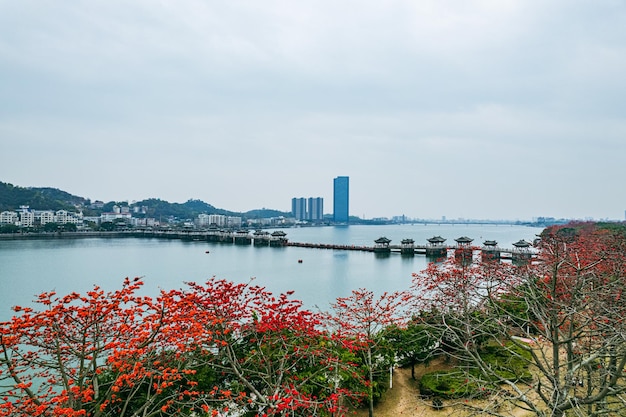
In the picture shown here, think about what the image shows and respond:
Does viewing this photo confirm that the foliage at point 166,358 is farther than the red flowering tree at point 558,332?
No

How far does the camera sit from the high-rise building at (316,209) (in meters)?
170

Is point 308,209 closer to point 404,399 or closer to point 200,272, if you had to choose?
point 200,272

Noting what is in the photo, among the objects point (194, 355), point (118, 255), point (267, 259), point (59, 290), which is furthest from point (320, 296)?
point (118, 255)

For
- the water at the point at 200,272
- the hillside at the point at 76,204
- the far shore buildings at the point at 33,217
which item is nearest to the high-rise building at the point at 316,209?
the hillside at the point at 76,204

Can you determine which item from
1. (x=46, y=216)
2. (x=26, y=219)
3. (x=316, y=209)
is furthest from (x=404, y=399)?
(x=316, y=209)

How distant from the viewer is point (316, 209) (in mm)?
170875

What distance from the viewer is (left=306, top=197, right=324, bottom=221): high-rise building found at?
170 meters

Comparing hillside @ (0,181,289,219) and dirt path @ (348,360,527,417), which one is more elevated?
hillside @ (0,181,289,219)

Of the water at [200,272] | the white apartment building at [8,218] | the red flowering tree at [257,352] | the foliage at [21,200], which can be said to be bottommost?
the water at [200,272]

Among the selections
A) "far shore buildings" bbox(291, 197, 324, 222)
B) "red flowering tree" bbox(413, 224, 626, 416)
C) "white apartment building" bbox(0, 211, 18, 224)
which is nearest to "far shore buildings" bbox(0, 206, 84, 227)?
"white apartment building" bbox(0, 211, 18, 224)

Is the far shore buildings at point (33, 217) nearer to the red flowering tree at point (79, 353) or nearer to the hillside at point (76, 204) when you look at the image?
the hillside at point (76, 204)

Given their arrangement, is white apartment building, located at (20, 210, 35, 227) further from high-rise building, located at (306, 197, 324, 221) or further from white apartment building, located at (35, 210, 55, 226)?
high-rise building, located at (306, 197, 324, 221)

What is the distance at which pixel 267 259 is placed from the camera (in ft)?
122

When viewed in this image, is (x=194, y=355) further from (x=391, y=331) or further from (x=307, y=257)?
(x=307, y=257)
